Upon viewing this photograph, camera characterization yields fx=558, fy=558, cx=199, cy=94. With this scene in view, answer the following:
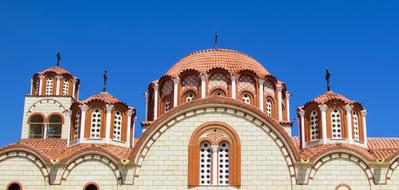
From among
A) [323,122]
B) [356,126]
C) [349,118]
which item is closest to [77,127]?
[323,122]

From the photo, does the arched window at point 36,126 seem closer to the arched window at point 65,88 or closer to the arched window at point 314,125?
the arched window at point 65,88

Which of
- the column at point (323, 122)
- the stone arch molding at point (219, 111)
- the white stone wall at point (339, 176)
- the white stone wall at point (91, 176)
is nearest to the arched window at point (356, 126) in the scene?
the column at point (323, 122)

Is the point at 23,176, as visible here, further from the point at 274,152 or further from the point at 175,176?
the point at 274,152

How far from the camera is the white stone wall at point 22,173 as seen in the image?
26.6 m

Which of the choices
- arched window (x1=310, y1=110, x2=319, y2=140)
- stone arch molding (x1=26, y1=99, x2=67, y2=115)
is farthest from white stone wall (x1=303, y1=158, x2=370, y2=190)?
stone arch molding (x1=26, y1=99, x2=67, y2=115)

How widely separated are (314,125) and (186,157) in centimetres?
678

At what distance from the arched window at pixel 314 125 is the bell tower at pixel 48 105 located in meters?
15.5

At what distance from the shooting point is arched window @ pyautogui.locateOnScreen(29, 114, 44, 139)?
1401 inches

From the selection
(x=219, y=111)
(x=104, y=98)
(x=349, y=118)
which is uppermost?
(x=104, y=98)

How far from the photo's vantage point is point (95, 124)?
28469 millimetres

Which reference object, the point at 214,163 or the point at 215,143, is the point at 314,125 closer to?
the point at 215,143

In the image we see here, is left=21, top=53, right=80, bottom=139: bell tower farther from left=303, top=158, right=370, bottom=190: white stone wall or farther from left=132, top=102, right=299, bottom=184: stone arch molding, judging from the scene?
left=303, top=158, right=370, bottom=190: white stone wall

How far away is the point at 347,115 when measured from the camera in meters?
27.7

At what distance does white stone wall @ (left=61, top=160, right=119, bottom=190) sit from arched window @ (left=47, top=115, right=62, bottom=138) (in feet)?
32.0
